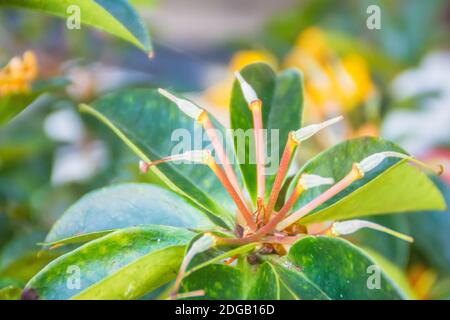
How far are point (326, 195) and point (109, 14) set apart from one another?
230 mm

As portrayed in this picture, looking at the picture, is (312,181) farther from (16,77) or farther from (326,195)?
(16,77)

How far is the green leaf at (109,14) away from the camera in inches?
22.5

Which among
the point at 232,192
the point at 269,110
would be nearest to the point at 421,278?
the point at 269,110

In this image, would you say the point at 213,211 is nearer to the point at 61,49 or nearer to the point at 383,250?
the point at 383,250

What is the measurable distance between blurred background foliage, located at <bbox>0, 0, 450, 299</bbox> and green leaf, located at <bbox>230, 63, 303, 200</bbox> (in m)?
0.23

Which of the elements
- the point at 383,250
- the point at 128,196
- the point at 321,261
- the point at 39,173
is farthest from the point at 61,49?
the point at 321,261

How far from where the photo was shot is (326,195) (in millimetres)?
502

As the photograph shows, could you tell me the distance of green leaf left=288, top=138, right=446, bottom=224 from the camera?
1.74ft

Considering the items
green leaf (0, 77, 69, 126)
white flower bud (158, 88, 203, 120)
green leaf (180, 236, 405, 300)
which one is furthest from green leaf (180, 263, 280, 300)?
green leaf (0, 77, 69, 126)

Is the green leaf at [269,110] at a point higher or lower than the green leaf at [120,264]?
higher

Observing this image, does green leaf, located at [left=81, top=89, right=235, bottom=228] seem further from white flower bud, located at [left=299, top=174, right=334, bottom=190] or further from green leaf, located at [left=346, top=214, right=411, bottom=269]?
green leaf, located at [left=346, top=214, right=411, bottom=269]

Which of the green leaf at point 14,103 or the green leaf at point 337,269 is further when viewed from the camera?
the green leaf at point 14,103

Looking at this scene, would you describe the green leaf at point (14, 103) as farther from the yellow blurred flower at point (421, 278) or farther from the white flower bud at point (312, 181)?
the yellow blurred flower at point (421, 278)

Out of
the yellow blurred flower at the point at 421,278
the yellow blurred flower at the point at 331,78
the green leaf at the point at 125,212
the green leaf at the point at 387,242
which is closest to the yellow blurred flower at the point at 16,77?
the green leaf at the point at 125,212
